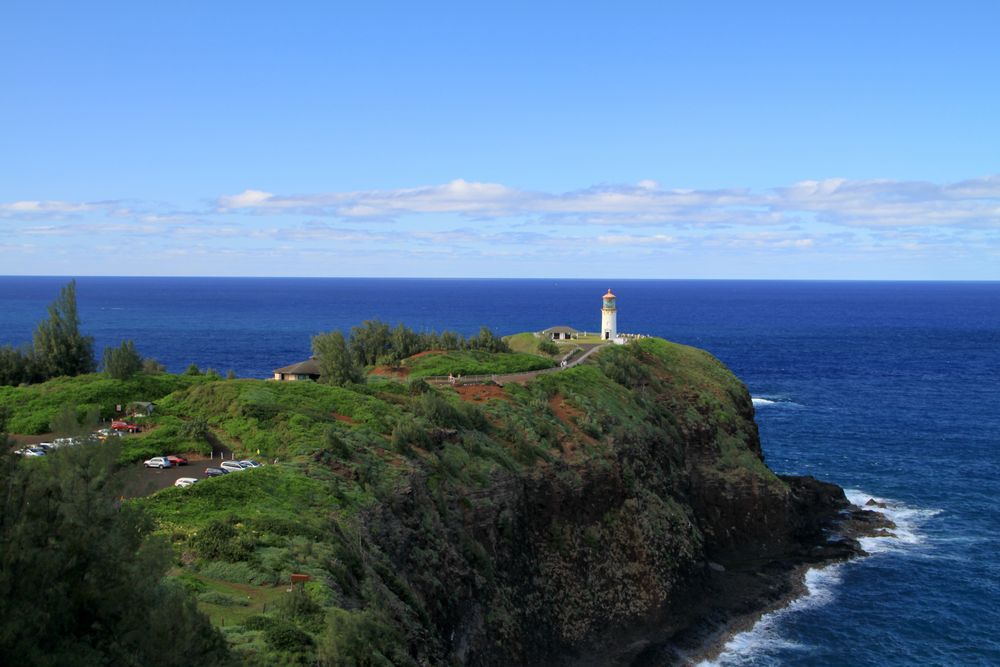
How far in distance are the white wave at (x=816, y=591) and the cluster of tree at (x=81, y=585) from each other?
34066mm

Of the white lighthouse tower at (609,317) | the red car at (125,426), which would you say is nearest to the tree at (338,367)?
the red car at (125,426)

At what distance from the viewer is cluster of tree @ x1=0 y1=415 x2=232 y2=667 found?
48.3ft

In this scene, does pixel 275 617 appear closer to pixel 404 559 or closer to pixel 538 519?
pixel 404 559

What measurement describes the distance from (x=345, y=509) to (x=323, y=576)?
731 centimetres

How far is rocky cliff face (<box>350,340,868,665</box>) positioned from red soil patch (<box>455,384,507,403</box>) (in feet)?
6.39

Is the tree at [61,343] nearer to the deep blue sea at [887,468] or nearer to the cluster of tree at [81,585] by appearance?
the cluster of tree at [81,585]

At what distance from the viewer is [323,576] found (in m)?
28.0

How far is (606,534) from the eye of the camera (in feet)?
169

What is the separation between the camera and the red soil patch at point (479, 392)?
58.3 metres

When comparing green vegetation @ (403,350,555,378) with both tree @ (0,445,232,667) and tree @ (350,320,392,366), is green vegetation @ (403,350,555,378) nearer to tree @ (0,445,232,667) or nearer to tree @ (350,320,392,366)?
tree @ (350,320,392,366)

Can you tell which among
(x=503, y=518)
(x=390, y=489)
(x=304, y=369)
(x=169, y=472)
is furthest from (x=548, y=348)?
(x=169, y=472)

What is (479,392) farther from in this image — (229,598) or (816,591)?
(229,598)

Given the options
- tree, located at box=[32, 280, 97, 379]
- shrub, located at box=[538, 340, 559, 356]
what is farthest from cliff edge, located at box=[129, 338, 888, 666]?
tree, located at box=[32, 280, 97, 379]

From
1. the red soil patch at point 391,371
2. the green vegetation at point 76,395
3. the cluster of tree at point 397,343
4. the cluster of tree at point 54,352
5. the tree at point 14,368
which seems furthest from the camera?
the cluster of tree at point 397,343
